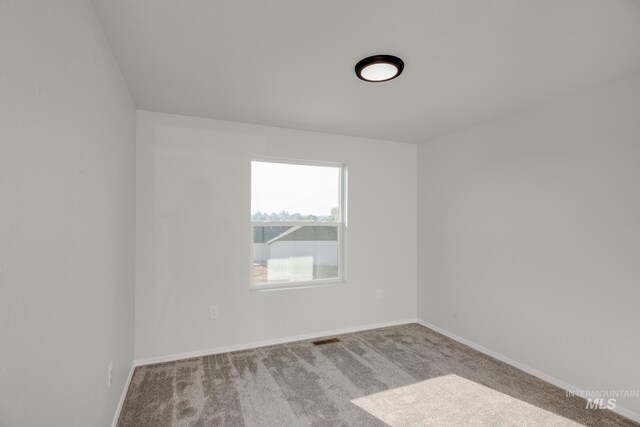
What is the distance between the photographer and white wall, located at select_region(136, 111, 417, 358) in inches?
119

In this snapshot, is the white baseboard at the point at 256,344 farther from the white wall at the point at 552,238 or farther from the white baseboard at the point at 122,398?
the white wall at the point at 552,238

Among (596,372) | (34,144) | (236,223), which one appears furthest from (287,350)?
(34,144)

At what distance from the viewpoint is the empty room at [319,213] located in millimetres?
1202

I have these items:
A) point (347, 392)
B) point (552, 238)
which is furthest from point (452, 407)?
point (552, 238)

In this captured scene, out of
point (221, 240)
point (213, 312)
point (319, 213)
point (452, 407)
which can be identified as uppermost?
point (319, 213)

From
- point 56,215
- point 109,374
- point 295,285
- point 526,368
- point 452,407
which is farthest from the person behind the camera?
point 295,285

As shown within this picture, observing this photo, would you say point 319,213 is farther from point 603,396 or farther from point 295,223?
point 603,396

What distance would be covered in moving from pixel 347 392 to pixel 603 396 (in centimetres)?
195

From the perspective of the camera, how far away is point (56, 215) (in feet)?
3.72

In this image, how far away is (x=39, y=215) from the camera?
996mm

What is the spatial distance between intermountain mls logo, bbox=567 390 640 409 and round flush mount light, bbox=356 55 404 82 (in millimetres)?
2832

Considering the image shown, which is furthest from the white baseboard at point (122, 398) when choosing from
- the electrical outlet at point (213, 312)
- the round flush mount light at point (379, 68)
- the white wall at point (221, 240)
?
the round flush mount light at point (379, 68)

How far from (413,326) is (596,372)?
1.94 m

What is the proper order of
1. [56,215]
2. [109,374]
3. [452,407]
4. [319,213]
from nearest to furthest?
[56,215] < [109,374] < [452,407] < [319,213]
